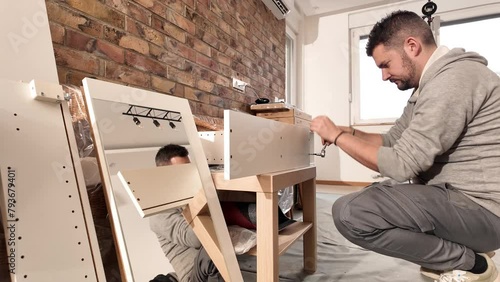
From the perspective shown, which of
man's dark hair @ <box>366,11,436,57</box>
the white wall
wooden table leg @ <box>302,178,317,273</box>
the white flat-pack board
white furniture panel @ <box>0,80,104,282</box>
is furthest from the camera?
the white wall

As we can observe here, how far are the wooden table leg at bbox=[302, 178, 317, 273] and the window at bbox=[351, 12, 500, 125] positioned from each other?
2.59 m

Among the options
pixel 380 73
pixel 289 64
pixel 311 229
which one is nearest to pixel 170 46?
pixel 311 229

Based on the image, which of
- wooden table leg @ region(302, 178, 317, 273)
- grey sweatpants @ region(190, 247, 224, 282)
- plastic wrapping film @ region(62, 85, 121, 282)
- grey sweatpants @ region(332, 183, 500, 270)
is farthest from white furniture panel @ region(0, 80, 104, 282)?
wooden table leg @ region(302, 178, 317, 273)

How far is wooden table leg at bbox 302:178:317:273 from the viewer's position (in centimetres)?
138

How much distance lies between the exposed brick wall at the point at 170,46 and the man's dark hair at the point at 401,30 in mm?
1021

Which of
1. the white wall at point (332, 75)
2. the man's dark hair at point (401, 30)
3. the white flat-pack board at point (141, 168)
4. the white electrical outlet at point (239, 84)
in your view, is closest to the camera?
the white flat-pack board at point (141, 168)

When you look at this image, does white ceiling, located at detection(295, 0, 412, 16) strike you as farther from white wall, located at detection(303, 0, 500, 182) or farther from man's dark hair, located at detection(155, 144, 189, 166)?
man's dark hair, located at detection(155, 144, 189, 166)

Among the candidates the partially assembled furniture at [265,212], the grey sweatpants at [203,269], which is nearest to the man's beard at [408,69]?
the partially assembled furniture at [265,212]

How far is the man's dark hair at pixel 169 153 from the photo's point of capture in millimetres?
969

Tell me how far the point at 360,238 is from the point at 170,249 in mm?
629

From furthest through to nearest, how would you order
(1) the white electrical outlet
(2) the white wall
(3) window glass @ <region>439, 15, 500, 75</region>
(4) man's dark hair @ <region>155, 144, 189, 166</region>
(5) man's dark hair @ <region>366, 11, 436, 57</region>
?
(2) the white wall < (3) window glass @ <region>439, 15, 500, 75</region> < (1) the white electrical outlet < (5) man's dark hair @ <region>366, 11, 436, 57</region> < (4) man's dark hair @ <region>155, 144, 189, 166</region>

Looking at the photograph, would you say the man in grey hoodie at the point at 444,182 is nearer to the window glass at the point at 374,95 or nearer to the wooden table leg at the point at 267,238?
the wooden table leg at the point at 267,238

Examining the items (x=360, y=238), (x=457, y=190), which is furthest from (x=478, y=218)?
(x=360, y=238)

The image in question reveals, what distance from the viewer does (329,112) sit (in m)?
3.92
